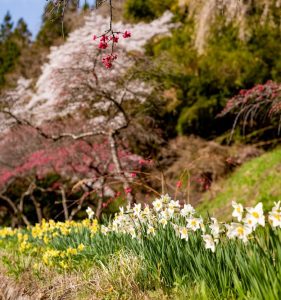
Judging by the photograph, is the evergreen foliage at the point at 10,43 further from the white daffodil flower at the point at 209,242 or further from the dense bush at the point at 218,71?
the white daffodil flower at the point at 209,242

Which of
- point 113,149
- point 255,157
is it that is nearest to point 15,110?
point 113,149

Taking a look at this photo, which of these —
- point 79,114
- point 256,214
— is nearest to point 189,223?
point 256,214

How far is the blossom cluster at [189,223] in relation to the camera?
2.50 meters

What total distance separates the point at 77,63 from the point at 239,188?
5222mm

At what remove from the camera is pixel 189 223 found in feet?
10.7

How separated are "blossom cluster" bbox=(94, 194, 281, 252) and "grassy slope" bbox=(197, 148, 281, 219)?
19.4 ft

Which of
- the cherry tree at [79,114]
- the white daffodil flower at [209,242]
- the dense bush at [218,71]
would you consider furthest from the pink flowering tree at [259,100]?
the dense bush at [218,71]

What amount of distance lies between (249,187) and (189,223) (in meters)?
8.71

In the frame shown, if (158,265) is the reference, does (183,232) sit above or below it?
above

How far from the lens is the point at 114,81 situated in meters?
12.8

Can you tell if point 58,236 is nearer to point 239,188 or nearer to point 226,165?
point 239,188

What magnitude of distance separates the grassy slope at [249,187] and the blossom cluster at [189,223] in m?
5.93

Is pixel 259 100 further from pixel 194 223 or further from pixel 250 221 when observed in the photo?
pixel 250 221

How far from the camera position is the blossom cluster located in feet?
8.21
